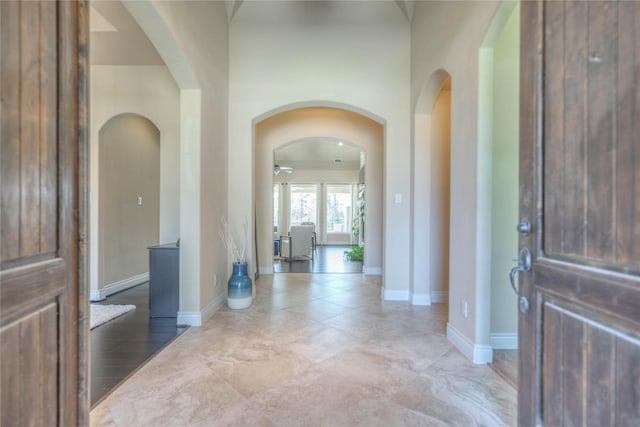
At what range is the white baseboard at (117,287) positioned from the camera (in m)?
3.74

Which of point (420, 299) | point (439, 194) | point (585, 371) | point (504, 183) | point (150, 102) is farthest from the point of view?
point (150, 102)

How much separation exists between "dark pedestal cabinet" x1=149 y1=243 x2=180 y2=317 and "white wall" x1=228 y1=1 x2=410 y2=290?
169 cm

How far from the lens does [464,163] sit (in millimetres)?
2439

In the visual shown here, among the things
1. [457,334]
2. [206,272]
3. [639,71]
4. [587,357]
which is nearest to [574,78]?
[639,71]

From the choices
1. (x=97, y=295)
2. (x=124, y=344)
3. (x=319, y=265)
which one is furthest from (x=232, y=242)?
(x=319, y=265)

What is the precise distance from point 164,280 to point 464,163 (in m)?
3.10

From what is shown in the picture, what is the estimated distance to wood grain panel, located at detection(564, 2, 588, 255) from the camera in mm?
910

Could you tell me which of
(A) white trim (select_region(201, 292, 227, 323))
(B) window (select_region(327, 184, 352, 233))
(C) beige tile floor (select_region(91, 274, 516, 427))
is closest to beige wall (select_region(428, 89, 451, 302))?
(C) beige tile floor (select_region(91, 274, 516, 427))

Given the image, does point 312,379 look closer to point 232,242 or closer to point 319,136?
point 232,242

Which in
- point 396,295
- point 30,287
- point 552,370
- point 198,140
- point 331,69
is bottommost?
point 396,295

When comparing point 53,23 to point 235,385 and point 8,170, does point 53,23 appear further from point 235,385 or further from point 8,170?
point 235,385

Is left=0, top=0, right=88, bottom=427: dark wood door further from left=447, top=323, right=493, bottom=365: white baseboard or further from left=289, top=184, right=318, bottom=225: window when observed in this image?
left=289, top=184, right=318, bottom=225: window

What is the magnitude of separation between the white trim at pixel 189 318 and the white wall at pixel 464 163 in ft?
7.70

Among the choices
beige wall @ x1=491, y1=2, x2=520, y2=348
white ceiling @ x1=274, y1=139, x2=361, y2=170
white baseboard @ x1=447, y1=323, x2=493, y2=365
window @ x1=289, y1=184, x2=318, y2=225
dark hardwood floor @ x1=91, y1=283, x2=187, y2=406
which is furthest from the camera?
window @ x1=289, y1=184, x2=318, y2=225
